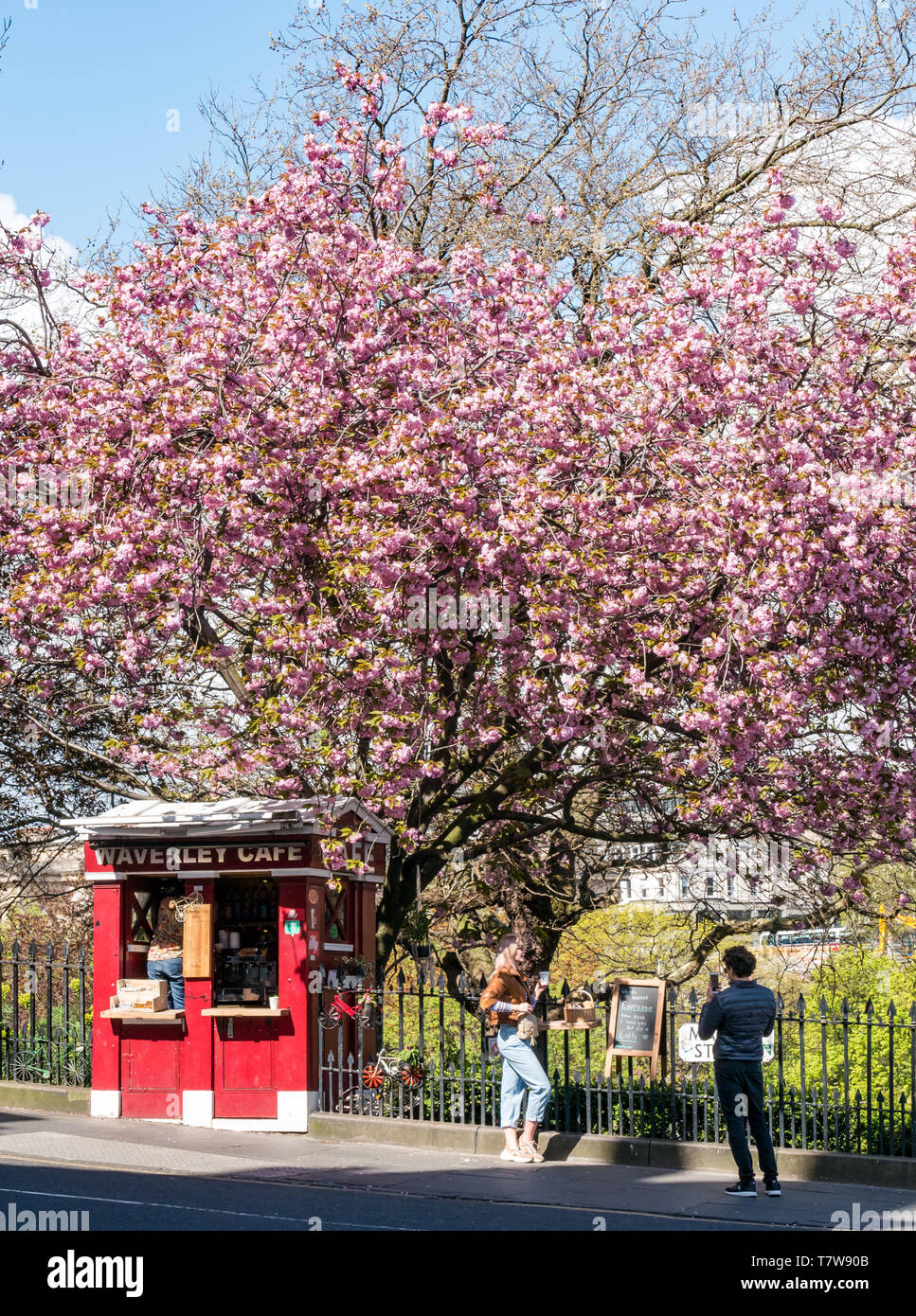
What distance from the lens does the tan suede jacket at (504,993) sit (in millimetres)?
11719

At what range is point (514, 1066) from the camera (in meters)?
11.7

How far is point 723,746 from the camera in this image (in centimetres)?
1325

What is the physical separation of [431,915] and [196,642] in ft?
25.2

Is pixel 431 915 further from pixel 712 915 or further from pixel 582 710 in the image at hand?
pixel 582 710

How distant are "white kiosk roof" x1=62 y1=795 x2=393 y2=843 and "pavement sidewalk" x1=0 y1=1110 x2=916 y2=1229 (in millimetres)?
2747

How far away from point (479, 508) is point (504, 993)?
14.1 feet

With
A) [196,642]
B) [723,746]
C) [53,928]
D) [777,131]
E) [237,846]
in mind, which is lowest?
[53,928]

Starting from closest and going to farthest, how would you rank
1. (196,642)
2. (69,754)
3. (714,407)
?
(714,407) → (196,642) → (69,754)

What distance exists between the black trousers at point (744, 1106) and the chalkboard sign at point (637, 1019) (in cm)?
245

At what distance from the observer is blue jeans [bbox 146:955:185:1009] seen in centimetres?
1391

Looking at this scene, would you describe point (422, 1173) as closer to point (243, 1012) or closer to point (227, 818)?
point (243, 1012)

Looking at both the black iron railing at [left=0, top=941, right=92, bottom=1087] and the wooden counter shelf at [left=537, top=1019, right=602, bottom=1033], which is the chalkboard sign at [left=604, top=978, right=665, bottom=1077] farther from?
the black iron railing at [left=0, top=941, right=92, bottom=1087]

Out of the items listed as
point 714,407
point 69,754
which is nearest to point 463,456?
point 714,407

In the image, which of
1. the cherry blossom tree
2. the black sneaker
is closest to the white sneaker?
the black sneaker
